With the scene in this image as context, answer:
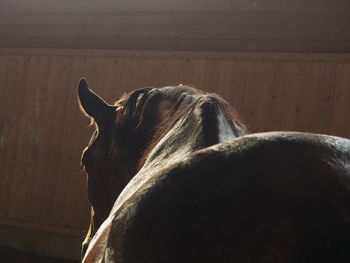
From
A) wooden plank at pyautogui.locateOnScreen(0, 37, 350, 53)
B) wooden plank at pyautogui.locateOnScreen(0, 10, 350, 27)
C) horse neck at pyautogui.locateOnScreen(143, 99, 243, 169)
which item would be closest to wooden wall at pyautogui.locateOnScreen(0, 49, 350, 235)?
wooden plank at pyautogui.locateOnScreen(0, 37, 350, 53)

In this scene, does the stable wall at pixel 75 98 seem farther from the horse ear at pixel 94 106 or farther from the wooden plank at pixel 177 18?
the horse ear at pixel 94 106

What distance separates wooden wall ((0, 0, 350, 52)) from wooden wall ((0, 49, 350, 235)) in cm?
16

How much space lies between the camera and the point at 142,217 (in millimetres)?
782

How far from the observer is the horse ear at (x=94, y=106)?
1837 mm

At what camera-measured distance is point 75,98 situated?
21.7 ft

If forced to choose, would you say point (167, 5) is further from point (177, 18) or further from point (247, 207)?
point (247, 207)

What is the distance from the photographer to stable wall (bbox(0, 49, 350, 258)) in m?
5.30

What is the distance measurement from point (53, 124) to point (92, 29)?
1.14 m

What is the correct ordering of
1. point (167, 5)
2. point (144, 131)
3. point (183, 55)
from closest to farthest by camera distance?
point (144, 131)
point (183, 55)
point (167, 5)

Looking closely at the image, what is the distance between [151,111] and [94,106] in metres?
0.34

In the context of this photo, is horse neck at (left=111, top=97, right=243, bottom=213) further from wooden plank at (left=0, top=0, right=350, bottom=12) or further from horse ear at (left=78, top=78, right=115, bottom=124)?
wooden plank at (left=0, top=0, right=350, bottom=12)

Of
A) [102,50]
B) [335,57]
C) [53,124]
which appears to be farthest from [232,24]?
[53,124]

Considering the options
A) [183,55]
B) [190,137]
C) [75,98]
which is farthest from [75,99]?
[190,137]

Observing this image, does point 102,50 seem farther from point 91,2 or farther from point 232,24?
point 232,24
